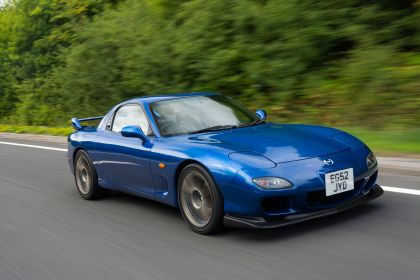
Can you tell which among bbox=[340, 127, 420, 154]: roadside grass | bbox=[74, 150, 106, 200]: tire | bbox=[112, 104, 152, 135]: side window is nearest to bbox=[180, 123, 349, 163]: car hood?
bbox=[112, 104, 152, 135]: side window

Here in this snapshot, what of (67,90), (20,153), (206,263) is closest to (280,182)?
(206,263)

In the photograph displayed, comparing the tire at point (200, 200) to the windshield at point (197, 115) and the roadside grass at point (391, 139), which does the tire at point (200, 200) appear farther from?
the roadside grass at point (391, 139)

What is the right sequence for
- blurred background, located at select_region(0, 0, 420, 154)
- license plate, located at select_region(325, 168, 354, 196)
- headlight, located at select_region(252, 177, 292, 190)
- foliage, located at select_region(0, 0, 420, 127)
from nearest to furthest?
headlight, located at select_region(252, 177, 292, 190), license plate, located at select_region(325, 168, 354, 196), blurred background, located at select_region(0, 0, 420, 154), foliage, located at select_region(0, 0, 420, 127)

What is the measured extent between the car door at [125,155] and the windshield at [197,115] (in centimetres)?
19

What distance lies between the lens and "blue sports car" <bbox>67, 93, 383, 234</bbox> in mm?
4500

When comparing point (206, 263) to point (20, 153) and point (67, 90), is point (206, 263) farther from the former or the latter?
point (67, 90)

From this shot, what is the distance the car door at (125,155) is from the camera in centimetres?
574

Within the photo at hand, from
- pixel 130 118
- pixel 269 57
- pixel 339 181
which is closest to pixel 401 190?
pixel 339 181

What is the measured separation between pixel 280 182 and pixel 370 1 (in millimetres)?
8170

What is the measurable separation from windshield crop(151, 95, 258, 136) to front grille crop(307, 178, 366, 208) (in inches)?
58.1

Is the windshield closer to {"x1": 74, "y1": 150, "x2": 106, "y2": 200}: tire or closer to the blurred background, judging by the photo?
{"x1": 74, "y1": 150, "x2": 106, "y2": 200}: tire

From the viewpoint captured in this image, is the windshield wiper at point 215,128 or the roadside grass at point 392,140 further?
the roadside grass at point 392,140

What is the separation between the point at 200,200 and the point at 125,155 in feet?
4.48

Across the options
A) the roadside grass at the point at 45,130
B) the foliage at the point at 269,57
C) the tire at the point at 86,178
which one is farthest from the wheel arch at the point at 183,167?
the roadside grass at the point at 45,130
